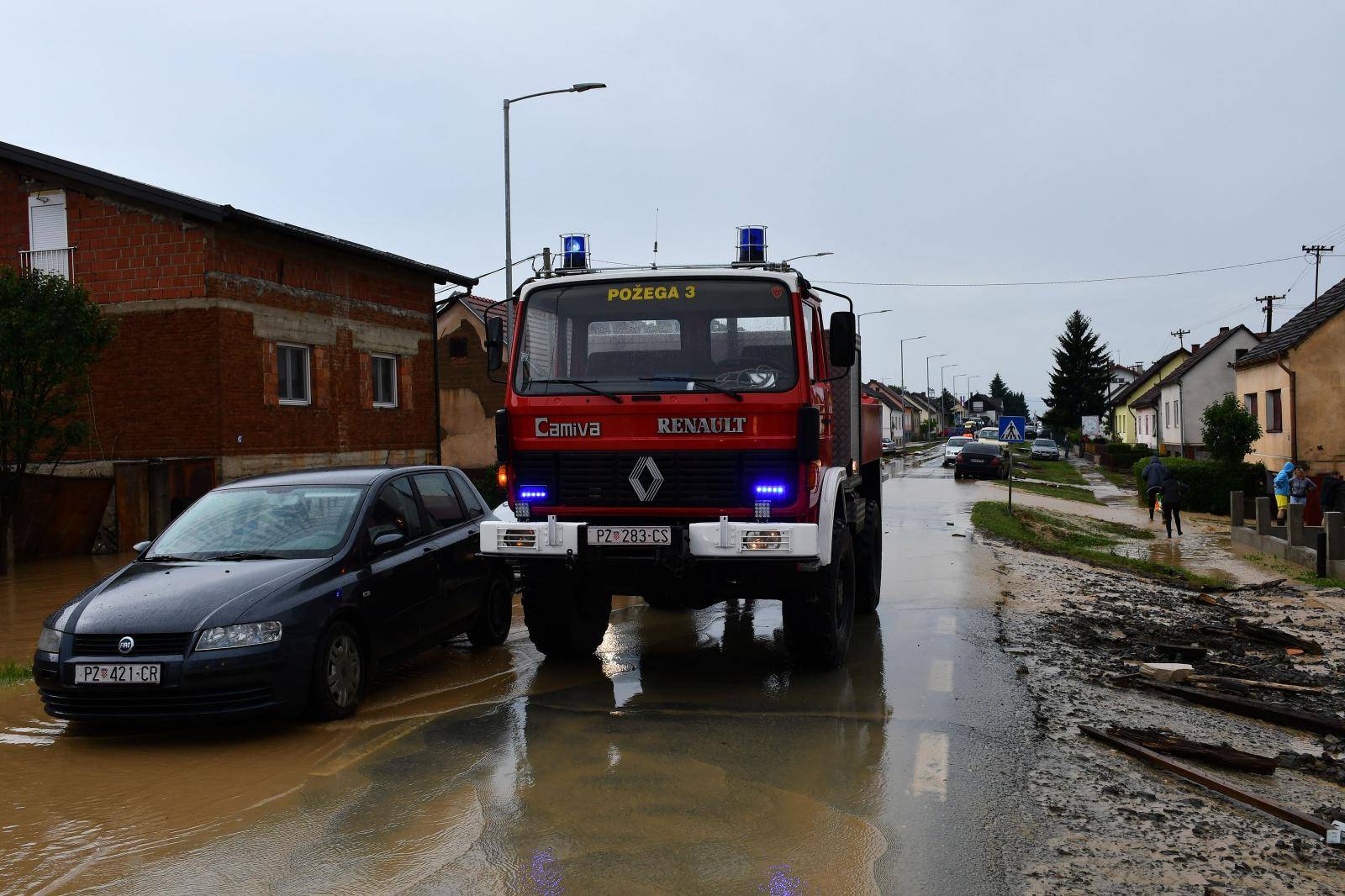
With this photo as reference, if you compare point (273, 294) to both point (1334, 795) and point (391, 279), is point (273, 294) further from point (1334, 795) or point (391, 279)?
point (1334, 795)

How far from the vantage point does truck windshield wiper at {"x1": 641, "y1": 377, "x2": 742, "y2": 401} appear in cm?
710

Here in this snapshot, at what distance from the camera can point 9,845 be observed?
4684 mm

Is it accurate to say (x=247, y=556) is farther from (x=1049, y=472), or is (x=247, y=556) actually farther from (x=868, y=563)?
(x=1049, y=472)

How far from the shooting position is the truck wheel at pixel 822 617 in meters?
7.48

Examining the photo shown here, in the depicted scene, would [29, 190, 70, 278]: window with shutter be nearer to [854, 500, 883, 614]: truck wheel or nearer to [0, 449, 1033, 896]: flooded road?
[0, 449, 1033, 896]: flooded road

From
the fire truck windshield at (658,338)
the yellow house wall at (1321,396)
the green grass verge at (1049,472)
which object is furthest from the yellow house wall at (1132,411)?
the fire truck windshield at (658,338)

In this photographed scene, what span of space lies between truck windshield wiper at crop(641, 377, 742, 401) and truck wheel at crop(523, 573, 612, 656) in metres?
1.55

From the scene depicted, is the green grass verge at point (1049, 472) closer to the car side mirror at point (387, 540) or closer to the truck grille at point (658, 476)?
the truck grille at point (658, 476)

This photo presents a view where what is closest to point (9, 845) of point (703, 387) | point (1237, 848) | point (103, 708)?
point (103, 708)

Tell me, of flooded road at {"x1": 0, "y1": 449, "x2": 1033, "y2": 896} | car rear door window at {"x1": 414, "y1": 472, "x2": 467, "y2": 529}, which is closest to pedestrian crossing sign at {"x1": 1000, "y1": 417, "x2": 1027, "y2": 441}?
flooded road at {"x1": 0, "y1": 449, "x2": 1033, "y2": 896}

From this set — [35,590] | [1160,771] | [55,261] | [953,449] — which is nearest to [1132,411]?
[953,449]

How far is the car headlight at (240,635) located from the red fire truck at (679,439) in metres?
1.62

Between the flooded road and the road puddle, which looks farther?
the road puddle

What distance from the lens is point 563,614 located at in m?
8.14
